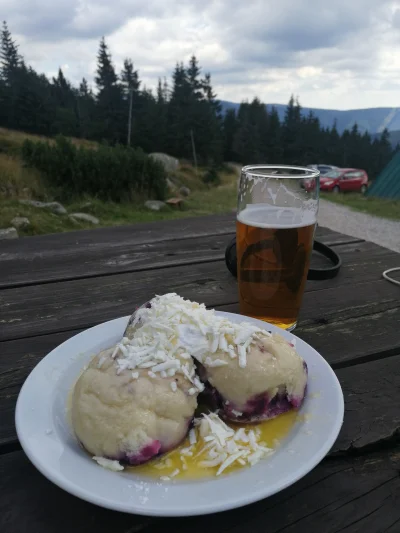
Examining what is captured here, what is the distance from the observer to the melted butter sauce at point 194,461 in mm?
673

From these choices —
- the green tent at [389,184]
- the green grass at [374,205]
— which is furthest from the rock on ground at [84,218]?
the green tent at [389,184]

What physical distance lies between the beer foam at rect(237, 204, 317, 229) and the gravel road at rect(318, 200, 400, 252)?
758 cm

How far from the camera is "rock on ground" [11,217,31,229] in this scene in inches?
267

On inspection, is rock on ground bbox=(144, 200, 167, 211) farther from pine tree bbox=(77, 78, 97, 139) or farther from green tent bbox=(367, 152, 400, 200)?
pine tree bbox=(77, 78, 97, 139)

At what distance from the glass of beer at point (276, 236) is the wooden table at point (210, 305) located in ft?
0.43

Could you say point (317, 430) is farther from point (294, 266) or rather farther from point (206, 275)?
point (206, 275)

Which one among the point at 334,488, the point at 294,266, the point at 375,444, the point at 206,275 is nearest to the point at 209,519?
the point at 334,488

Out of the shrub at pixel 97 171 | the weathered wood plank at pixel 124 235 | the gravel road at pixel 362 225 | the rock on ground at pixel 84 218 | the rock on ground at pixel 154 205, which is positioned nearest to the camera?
the weathered wood plank at pixel 124 235

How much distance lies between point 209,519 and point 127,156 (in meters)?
13.0

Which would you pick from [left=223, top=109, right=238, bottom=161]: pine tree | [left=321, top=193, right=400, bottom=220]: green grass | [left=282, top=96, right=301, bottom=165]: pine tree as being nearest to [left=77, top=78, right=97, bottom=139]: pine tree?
[left=223, top=109, right=238, bottom=161]: pine tree

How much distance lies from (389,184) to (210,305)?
16.5 m

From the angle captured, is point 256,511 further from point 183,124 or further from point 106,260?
point 183,124

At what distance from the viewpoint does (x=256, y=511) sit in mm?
685

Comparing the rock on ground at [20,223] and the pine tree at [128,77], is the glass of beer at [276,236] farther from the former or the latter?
the pine tree at [128,77]
